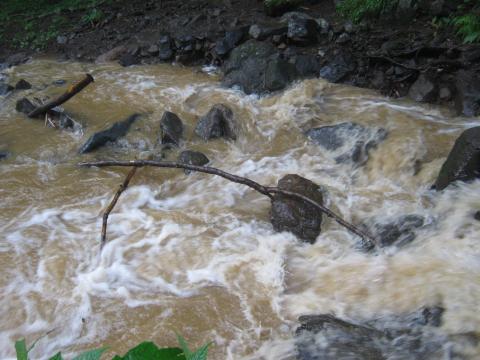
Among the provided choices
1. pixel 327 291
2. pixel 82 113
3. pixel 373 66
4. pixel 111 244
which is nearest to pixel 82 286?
pixel 111 244

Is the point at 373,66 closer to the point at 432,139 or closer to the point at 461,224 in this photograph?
the point at 432,139

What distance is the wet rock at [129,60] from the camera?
10523mm

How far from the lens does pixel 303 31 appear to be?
9289 mm

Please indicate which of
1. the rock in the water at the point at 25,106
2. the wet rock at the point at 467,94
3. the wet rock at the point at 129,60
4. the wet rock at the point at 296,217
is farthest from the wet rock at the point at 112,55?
the wet rock at the point at 467,94

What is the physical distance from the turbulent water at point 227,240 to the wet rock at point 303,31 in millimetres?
1720

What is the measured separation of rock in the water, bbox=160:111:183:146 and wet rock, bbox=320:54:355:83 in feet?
9.78

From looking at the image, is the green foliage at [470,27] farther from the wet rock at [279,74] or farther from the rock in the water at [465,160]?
the rock in the water at [465,160]

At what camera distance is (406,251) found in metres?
4.69

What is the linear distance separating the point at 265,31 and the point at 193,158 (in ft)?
13.9

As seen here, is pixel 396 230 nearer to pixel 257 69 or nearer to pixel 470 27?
pixel 470 27

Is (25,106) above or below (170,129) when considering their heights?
below

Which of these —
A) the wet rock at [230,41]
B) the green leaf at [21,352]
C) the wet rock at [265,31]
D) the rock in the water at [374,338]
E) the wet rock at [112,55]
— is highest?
the green leaf at [21,352]

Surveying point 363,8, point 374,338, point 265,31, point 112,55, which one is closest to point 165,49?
point 112,55

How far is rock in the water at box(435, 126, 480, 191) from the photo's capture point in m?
5.14
